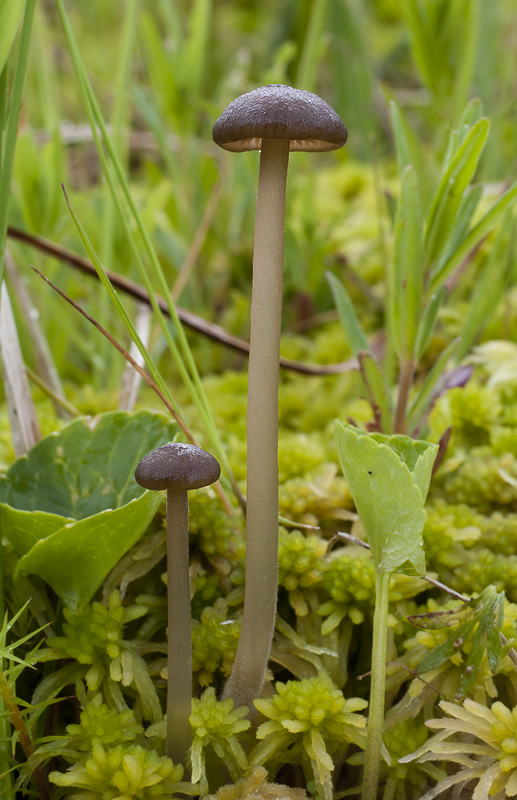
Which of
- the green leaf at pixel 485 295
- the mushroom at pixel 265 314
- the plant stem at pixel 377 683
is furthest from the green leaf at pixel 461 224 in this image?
the plant stem at pixel 377 683

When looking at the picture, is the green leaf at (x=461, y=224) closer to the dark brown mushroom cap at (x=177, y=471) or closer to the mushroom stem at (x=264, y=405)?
the mushroom stem at (x=264, y=405)

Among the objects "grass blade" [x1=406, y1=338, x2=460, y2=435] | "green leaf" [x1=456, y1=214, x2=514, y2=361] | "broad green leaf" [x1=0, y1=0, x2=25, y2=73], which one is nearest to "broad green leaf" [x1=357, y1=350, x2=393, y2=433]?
"grass blade" [x1=406, y1=338, x2=460, y2=435]

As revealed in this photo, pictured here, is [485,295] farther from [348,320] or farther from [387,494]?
[387,494]

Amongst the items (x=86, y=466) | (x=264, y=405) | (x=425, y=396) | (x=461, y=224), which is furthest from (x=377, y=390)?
(x=86, y=466)

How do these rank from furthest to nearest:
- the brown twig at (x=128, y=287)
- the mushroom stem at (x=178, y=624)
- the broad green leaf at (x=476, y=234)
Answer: the brown twig at (x=128, y=287)
the broad green leaf at (x=476, y=234)
the mushroom stem at (x=178, y=624)

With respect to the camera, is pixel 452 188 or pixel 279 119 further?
pixel 452 188

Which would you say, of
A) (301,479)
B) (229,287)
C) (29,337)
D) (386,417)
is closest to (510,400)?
(386,417)

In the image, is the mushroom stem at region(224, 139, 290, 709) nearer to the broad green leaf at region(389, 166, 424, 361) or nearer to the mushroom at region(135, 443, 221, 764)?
the mushroom at region(135, 443, 221, 764)
